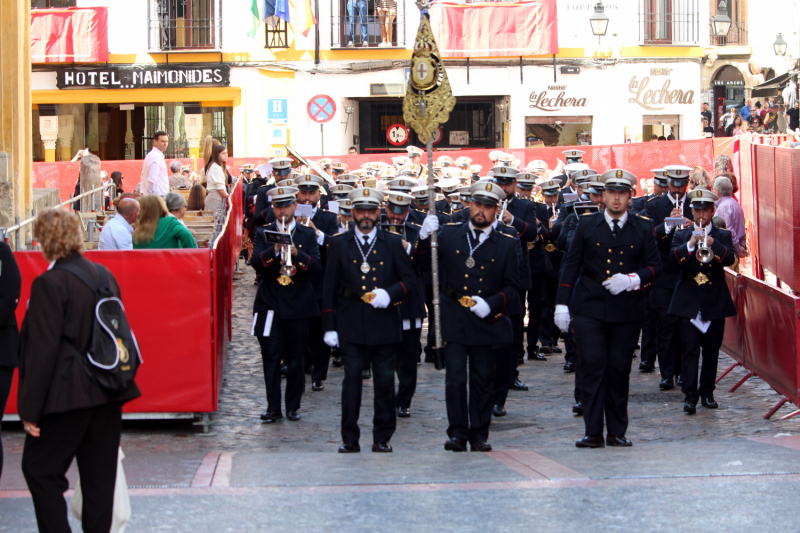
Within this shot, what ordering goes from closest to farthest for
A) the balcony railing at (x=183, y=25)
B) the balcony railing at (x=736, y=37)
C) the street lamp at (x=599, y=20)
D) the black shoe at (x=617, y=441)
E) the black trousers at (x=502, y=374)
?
1. the black shoe at (x=617, y=441)
2. the black trousers at (x=502, y=374)
3. the street lamp at (x=599, y=20)
4. the balcony railing at (x=183, y=25)
5. the balcony railing at (x=736, y=37)

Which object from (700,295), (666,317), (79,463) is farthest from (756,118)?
(79,463)

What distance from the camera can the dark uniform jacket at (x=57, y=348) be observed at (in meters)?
5.11

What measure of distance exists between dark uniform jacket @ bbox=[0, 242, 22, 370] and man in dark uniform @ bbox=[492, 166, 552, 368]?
5.39 meters

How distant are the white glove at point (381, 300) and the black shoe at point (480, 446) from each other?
119cm

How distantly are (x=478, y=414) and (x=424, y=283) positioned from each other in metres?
3.53

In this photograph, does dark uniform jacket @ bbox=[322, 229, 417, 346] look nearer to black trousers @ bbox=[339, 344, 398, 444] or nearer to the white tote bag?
black trousers @ bbox=[339, 344, 398, 444]

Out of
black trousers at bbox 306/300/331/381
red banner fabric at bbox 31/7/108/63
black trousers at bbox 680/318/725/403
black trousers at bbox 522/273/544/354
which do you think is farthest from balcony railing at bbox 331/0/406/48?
black trousers at bbox 680/318/725/403

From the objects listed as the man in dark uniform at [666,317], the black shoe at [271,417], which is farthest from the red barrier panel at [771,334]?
the black shoe at [271,417]

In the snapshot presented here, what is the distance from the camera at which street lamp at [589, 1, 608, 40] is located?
3009 cm

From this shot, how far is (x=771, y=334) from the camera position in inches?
396

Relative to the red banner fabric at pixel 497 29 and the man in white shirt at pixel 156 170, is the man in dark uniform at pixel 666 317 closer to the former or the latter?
the man in white shirt at pixel 156 170

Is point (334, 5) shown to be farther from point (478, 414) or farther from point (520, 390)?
point (478, 414)

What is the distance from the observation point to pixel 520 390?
10711mm

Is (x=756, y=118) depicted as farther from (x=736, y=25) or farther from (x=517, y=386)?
(x=517, y=386)
